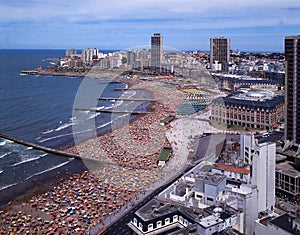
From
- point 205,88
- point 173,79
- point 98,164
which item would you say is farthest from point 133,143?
point 173,79

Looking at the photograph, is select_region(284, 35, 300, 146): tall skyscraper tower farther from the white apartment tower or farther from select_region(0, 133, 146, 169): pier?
select_region(0, 133, 146, 169): pier

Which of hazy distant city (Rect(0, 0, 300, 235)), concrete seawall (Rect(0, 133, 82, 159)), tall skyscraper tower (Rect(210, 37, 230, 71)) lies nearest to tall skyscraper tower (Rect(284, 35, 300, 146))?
hazy distant city (Rect(0, 0, 300, 235))

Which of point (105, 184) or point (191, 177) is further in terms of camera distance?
point (105, 184)

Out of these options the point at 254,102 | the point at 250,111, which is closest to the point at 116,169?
the point at 250,111

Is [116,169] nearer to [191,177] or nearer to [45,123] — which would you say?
[191,177]

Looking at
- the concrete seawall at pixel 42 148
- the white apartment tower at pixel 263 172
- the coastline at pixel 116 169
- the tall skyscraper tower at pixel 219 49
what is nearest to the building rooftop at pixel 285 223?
the white apartment tower at pixel 263 172

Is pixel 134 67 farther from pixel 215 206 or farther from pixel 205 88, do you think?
pixel 215 206

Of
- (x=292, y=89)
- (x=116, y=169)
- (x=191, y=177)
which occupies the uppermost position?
(x=292, y=89)
